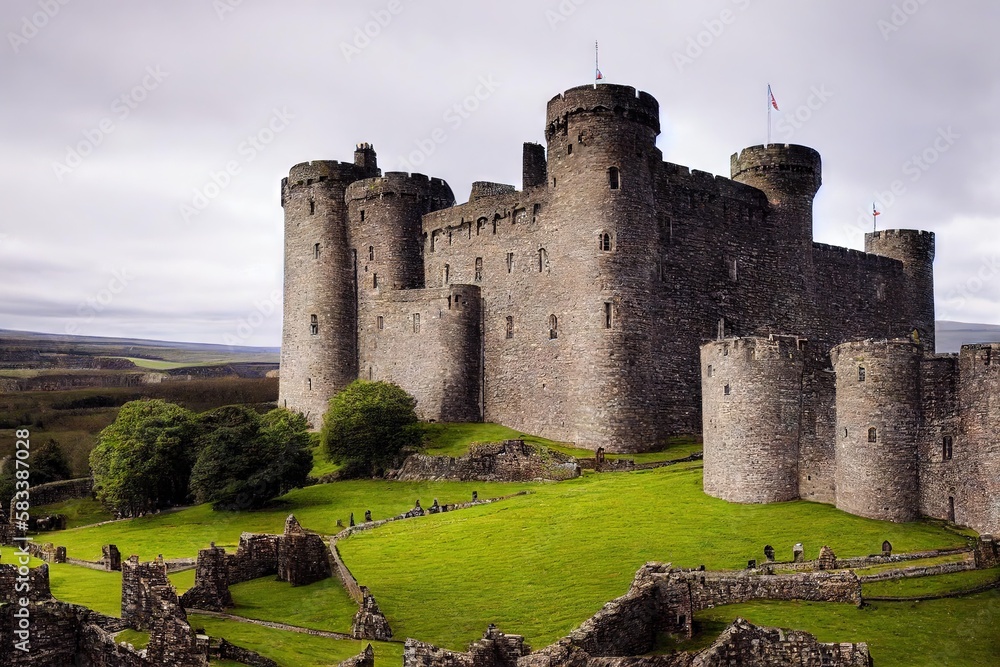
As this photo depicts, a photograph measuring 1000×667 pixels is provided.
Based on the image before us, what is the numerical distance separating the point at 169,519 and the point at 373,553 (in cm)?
2296

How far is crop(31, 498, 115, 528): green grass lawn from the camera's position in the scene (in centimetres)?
6244

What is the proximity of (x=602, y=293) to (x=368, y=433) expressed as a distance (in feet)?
54.7

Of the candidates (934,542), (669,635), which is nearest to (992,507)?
(934,542)

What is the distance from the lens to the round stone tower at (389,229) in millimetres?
74688

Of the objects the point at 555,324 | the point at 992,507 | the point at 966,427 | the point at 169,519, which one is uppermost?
the point at 555,324

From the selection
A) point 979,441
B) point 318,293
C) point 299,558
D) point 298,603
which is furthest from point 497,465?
point 318,293

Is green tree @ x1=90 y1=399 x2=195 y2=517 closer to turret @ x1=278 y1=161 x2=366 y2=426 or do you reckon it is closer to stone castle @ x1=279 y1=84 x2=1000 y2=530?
turret @ x1=278 y1=161 x2=366 y2=426

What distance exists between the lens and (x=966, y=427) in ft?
114

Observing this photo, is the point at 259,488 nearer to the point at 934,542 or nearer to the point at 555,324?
the point at 555,324

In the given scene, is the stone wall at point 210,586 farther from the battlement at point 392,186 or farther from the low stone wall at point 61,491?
the battlement at point 392,186

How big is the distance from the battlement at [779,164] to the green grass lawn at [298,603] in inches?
1895

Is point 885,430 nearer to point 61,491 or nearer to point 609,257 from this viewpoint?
point 609,257

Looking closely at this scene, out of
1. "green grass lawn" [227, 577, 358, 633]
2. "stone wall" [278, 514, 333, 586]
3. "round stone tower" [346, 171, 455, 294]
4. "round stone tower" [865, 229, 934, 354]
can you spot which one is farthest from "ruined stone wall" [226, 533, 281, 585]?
"round stone tower" [865, 229, 934, 354]

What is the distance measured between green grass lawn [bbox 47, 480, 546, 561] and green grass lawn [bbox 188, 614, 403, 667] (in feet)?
62.4
